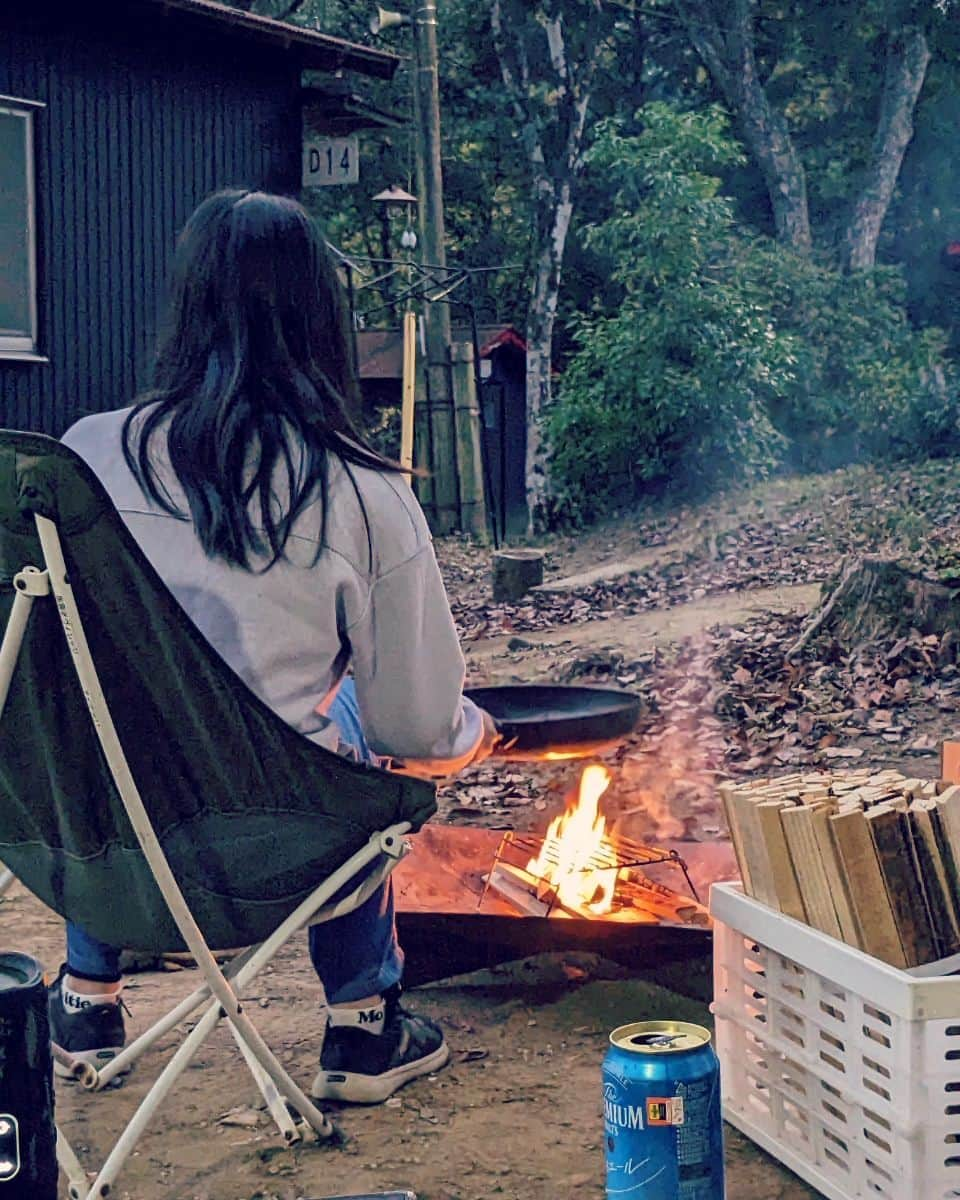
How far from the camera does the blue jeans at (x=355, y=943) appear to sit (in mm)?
2461

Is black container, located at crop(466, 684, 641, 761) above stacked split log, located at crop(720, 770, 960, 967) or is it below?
above

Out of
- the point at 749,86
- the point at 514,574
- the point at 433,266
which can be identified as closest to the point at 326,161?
the point at 433,266

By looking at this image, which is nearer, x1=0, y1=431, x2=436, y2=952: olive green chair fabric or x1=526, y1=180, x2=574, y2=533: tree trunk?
x1=0, y1=431, x2=436, y2=952: olive green chair fabric

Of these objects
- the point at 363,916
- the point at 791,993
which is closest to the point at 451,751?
the point at 363,916

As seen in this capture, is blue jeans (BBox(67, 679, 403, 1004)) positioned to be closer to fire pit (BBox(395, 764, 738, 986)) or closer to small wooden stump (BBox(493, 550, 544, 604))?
fire pit (BBox(395, 764, 738, 986))

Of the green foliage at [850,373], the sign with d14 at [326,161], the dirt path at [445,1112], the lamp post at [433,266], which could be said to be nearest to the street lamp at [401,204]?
the lamp post at [433,266]

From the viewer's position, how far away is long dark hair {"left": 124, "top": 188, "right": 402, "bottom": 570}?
2148mm

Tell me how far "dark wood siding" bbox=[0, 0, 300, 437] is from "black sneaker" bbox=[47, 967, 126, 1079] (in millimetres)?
5531

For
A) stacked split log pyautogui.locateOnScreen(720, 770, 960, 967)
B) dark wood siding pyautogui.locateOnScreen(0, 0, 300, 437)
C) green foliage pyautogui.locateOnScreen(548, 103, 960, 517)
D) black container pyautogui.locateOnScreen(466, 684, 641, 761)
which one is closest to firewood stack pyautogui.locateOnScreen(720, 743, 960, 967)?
stacked split log pyautogui.locateOnScreen(720, 770, 960, 967)

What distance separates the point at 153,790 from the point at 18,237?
6413 millimetres

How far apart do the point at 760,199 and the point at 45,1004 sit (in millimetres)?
12984

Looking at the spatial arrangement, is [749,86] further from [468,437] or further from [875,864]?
[875,864]

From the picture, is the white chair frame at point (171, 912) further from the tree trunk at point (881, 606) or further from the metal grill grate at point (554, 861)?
the tree trunk at point (881, 606)

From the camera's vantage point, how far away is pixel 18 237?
7758 mm
